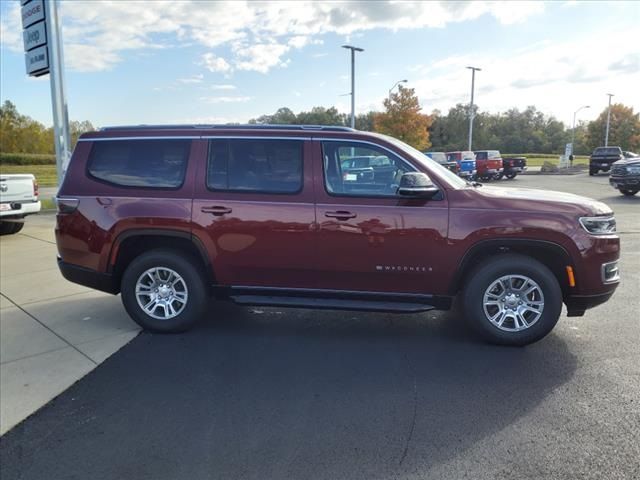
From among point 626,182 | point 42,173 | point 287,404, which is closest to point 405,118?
point 626,182

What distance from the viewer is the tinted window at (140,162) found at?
4730 mm

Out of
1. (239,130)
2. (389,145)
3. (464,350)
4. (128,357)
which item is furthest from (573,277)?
(128,357)

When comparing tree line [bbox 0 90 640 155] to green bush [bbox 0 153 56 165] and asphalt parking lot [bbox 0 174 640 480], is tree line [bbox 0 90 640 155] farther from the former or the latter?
asphalt parking lot [bbox 0 174 640 480]

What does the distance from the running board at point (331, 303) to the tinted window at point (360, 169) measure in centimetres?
103

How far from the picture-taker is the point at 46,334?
4.91 meters

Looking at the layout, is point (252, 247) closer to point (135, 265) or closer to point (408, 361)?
point (135, 265)

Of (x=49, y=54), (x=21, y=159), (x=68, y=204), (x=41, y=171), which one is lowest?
(x=41, y=171)

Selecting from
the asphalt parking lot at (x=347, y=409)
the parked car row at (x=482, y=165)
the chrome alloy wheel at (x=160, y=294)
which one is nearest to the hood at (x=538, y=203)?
the asphalt parking lot at (x=347, y=409)

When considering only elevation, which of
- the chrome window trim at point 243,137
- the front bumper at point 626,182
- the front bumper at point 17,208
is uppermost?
the chrome window trim at point 243,137

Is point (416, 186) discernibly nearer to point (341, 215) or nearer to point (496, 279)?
point (341, 215)

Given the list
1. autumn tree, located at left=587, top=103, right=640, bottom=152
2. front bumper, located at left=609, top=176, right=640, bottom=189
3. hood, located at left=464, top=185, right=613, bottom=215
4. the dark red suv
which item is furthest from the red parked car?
autumn tree, located at left=587, top=103, right=640, bottom=152

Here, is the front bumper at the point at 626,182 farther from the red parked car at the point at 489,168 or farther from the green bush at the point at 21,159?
the green bush at the point at 21,159

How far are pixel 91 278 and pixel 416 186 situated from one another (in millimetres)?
3417

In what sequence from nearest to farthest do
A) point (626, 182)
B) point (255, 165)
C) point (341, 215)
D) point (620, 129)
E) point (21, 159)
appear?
point (341, 215)
point (255, 165)
point (626, 182)
point (21, 159)
point (620, 129)
